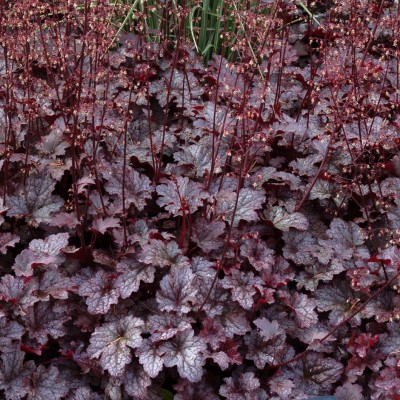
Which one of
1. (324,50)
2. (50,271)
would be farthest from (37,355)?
(324,50)

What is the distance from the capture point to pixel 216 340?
2721 millimetres

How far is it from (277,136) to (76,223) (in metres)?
1.29

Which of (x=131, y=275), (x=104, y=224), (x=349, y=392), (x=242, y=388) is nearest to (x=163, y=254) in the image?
(x=131, y=275)

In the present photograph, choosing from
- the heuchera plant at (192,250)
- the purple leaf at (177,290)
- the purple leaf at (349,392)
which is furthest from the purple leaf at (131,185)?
the purple leaf at (349,392)

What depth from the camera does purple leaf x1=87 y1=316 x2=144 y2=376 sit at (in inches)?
103

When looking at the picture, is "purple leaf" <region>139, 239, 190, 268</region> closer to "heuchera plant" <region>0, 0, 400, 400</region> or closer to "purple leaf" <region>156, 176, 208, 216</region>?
"heuchera plant" <region>0, 0, 400, 400</region>

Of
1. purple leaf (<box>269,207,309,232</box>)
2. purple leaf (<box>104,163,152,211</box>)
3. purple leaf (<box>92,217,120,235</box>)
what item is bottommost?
purple leaf (<box>269,207,309,232</box>)

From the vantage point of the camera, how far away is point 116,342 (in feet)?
8.86

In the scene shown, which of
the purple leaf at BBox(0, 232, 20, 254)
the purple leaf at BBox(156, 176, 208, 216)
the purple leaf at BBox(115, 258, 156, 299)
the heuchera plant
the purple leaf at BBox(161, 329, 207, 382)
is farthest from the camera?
the purple leaf at BBox(156, 176, 208, 216)

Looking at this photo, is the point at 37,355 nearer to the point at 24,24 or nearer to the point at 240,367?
the point at 240,367

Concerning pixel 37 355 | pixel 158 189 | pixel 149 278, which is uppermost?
pixel 158 189

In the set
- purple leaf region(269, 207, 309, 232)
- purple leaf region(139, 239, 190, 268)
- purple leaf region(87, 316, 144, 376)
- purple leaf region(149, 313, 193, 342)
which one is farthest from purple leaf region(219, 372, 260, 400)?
purple leaf region(269, 207, 309, 232)

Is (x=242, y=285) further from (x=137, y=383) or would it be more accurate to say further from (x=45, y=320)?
(x=45, y=320)

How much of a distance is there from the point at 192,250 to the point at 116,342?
61 cm
